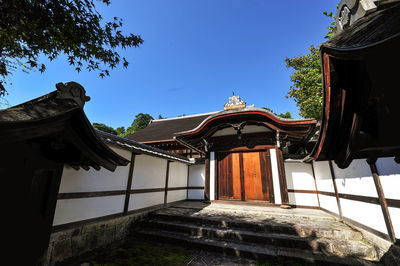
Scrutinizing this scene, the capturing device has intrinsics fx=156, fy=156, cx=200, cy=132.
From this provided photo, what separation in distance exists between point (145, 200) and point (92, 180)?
244 cm

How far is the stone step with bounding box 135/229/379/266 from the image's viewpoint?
10.9 feet

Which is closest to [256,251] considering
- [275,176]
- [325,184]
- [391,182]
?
[391,182]

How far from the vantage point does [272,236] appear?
4.15 meters

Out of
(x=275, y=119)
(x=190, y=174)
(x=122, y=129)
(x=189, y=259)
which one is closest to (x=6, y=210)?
(x=189, y=259)

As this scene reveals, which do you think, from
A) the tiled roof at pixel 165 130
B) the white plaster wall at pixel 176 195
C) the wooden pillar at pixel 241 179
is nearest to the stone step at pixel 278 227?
the white plaster wall at pixel 176 195

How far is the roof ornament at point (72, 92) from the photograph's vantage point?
2.36 m

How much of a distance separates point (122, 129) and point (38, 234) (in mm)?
45555

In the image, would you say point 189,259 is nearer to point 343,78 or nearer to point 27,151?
point 27,151

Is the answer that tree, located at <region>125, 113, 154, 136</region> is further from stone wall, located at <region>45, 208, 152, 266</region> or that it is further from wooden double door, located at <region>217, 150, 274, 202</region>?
stone wall, located at <region>45, 208, 152, 266</region>

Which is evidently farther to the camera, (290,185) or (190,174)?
(190,174)

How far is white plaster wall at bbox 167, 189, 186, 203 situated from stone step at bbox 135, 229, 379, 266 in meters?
2.86

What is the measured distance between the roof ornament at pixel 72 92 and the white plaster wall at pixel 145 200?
419cm

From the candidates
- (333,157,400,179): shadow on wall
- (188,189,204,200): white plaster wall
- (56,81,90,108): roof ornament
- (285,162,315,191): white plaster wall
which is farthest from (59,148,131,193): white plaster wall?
(285,162,315,191): white plaster wall

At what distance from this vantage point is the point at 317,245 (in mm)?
3738
